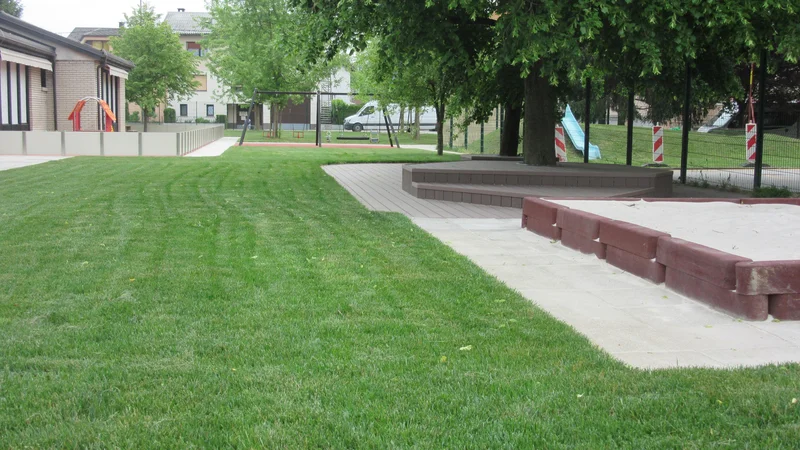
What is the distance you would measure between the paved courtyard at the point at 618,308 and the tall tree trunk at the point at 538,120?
19.4 ft

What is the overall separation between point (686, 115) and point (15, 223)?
46.1ft

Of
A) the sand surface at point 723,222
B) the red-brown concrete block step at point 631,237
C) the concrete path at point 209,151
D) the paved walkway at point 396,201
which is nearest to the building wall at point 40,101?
the concrete path at point 209,151

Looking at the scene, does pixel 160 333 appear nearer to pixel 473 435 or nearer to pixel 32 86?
pixel 473 435

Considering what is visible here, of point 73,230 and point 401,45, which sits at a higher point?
point 401,45

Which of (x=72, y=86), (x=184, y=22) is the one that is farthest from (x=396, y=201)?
(x=184, y=22)

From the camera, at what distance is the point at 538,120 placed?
16.6 metres

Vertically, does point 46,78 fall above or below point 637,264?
above

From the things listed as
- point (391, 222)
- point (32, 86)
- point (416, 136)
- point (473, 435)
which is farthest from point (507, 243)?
point (416, 136)

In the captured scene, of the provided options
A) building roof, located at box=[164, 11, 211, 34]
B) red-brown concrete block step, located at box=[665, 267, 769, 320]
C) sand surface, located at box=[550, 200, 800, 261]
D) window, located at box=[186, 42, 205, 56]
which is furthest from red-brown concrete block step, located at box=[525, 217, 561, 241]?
window, located at box=[186, 42, 205, 56]

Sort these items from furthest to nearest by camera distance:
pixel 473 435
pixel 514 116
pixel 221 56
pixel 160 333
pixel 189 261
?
pixel 221 56
pixel 514 116
pixel 189 261
pixel 160 333
pixel 473 435

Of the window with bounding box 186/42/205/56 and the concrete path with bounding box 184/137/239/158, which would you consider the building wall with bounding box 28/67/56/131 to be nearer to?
the concrete path with bounding box 184/137/239/158

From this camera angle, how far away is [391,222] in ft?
36.3

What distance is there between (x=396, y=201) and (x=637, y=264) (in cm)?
698

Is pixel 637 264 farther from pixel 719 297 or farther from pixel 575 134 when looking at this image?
pixel 575 134
